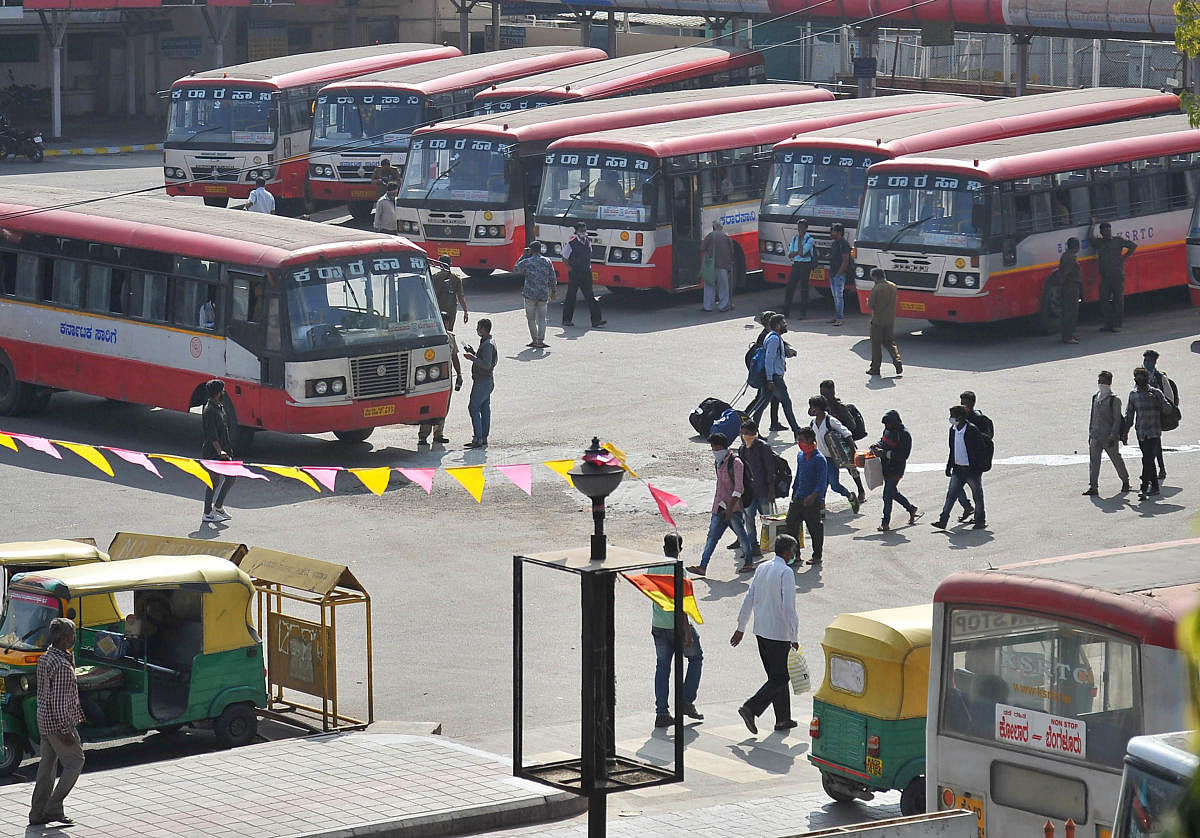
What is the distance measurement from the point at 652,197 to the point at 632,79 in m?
9.63

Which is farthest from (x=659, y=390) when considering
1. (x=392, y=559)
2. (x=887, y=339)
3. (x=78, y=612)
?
(x=78, y=612)

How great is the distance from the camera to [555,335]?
90.3ft

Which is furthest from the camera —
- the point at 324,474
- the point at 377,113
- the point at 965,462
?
the point at 377,113

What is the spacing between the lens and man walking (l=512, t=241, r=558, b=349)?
25.7 meters

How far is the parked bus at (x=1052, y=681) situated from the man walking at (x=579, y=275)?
58.5ft

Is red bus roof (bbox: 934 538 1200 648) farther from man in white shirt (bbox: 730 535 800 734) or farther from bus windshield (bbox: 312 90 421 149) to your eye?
bus windshield (bbox: 312 90 421 149)

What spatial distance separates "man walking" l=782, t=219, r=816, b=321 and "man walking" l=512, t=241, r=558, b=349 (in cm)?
384

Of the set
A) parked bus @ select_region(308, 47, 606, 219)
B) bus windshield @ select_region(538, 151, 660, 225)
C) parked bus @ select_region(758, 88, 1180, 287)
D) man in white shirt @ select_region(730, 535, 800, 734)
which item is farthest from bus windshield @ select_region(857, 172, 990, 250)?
man in white shirt @ select_region(730, 535, 800, 734)

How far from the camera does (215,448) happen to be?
61.8ft

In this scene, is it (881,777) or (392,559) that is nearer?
(881,777)

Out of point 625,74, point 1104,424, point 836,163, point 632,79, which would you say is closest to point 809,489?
point 1104,424

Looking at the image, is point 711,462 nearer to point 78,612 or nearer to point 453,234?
point 78,612

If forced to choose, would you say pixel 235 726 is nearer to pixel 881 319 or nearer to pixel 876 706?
pixel 876 706

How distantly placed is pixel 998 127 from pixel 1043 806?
22238mm
